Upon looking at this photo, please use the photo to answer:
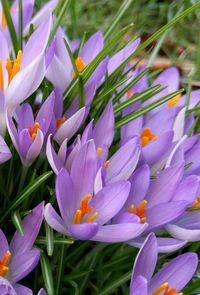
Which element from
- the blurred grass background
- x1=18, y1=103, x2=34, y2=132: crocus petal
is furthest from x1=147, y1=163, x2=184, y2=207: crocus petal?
the blurred grass background

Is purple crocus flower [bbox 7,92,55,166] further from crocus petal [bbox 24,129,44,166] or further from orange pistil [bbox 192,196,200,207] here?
orange pistil [bbox 192,196,200,207]

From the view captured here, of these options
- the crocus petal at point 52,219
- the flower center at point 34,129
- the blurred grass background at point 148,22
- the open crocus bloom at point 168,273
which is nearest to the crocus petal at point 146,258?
the open crocus bloom at point 168,273

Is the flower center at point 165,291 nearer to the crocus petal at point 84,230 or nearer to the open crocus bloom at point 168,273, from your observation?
the open crocus bloom at point 168,273

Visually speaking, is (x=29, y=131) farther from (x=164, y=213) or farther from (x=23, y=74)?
(x=164, y=213)

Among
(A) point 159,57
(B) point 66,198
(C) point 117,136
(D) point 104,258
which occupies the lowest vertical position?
(A) point 159,57

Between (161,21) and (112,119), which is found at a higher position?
(112,119)

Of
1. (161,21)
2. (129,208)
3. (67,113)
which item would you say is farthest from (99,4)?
(129,208)

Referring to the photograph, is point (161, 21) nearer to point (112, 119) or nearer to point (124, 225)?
point (112, 119)
